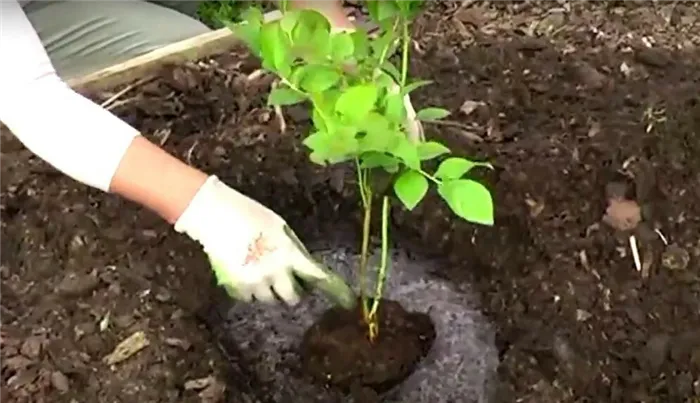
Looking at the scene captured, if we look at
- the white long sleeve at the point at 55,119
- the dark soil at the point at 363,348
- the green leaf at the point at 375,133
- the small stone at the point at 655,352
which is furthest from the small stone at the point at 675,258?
the white long sleeve at the point at 55,119

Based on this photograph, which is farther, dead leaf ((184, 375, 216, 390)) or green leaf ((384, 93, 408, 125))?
dead leaf ((184, 375, 216, 390))

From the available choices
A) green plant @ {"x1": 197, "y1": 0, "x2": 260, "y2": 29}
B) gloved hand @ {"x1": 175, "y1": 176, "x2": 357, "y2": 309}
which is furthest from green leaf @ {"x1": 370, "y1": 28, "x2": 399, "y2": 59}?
green plant @ {"x1": 197, "y1": 0, "x2": 260, "y2": 29}

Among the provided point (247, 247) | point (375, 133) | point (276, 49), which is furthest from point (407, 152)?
point (247, 247)

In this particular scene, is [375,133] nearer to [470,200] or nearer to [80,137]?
[470,200]

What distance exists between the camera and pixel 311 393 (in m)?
1.29

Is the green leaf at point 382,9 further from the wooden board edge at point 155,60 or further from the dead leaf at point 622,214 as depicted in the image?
the wooden board edge at point 155,60

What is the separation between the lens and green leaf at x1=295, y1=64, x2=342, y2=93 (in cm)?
103

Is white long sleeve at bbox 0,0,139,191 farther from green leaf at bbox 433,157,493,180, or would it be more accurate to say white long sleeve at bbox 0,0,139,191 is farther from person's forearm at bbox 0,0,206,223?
green leaf at bbox 433,157,493,180

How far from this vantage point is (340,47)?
1.04m

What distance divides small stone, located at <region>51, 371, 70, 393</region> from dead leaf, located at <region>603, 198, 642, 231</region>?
0.62 meters

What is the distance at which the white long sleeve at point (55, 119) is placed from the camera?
1247 millimetres

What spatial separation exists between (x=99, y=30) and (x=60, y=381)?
708mm

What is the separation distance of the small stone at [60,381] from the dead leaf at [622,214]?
622mm

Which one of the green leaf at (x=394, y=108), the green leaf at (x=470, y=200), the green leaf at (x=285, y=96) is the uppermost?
the green leaf at (x=394, y=108)
